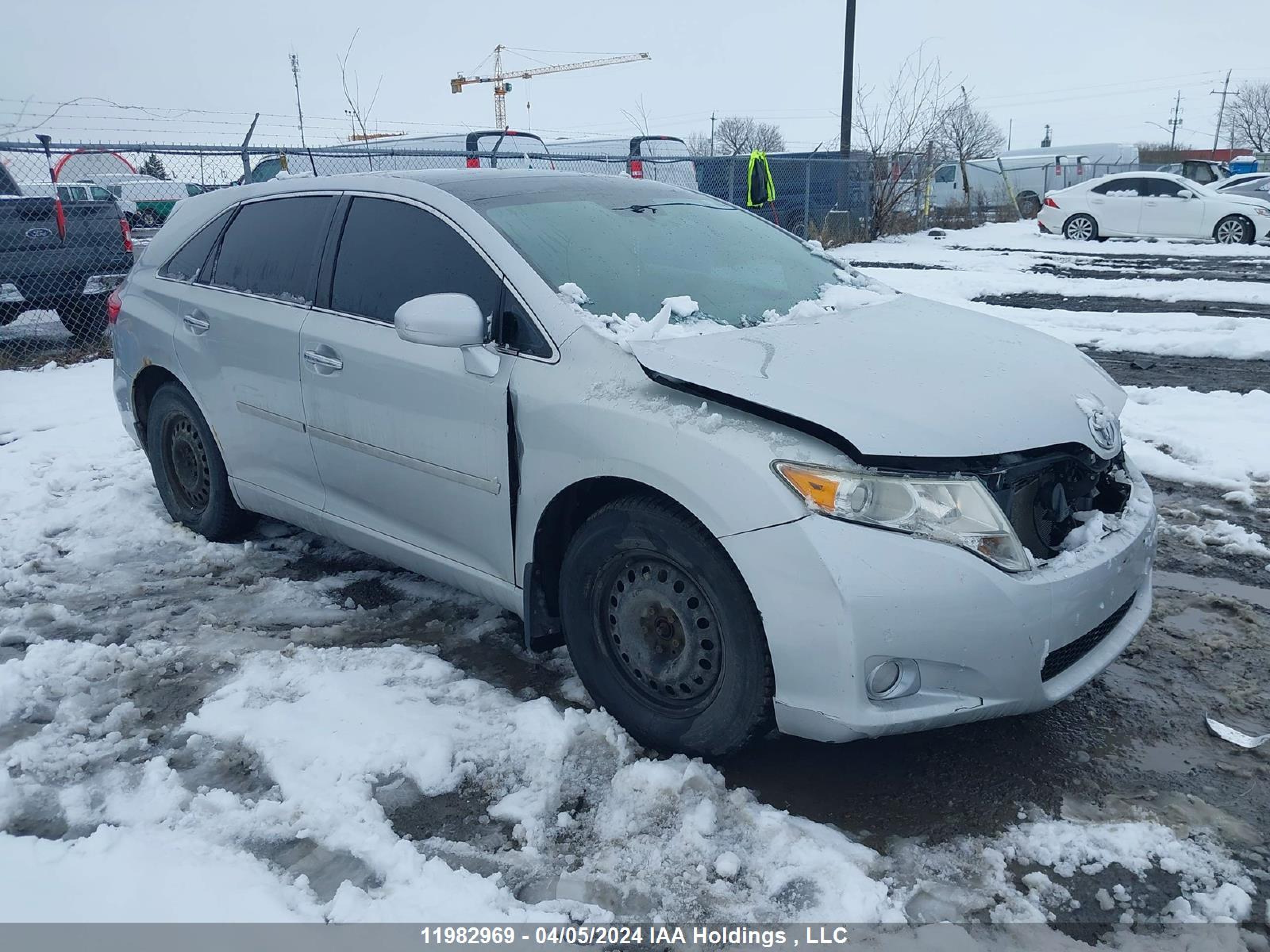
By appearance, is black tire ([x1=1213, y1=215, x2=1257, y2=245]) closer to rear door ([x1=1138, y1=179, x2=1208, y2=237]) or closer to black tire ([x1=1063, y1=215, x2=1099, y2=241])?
rear door ([x1=1138, y1=179, x2=1208, y2=237])

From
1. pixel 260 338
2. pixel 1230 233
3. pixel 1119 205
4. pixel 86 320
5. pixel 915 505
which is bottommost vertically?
pixel 86 320

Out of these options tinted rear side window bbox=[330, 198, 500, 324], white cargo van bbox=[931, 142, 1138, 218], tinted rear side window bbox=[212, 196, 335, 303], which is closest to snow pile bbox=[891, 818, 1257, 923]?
tinted rear side window bbox=[330, 198, 500, 324]

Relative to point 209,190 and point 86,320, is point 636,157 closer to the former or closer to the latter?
point 209,190

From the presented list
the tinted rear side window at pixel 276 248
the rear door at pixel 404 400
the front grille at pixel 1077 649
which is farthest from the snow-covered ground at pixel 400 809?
the tinted rear side window at pixel 276 248

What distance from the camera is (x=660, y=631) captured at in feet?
9.38

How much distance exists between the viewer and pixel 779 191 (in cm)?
1994

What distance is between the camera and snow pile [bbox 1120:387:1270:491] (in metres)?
5.24

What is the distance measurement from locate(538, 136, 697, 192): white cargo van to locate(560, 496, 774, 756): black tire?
12.2 metres

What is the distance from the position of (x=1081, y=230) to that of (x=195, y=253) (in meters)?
20.7

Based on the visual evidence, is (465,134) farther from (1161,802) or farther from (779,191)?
(1161,802)

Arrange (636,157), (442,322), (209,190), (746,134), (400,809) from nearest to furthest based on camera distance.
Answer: (400,809), (442,322), (209,190), (636,157), (746,134)

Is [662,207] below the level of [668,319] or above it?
above

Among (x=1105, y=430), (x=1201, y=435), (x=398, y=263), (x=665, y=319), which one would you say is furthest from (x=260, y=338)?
(x=1201, y=435)

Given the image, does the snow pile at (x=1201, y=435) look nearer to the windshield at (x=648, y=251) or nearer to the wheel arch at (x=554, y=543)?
the windshield at (x=648, y=251)
